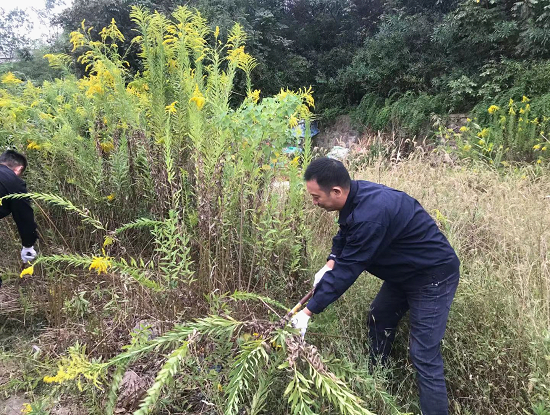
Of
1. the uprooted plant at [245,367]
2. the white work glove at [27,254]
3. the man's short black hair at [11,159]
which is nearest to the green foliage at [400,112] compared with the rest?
the man's short black hair at [11,159]

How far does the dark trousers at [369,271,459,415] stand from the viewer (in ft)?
6.59

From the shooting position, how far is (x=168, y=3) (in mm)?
12531

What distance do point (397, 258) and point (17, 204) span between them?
269cm

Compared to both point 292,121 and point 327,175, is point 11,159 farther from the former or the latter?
point 327,175

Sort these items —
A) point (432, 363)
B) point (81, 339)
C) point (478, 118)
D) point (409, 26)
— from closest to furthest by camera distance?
point (432, 363) < point (81, 339) < point (478, 118) < point (409, 26)

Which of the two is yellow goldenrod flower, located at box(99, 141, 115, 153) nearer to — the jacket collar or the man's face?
the man's face

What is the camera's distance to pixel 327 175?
206cm

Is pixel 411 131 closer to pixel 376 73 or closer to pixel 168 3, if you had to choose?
pixel 376 73

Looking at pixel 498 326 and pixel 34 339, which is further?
pixel 34 339

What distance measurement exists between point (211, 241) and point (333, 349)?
960 mm

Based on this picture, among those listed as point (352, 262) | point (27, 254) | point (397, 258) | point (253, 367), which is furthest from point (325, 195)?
point (27, 254)

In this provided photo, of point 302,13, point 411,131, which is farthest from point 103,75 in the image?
point 302,13

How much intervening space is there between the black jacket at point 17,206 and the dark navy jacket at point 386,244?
2.31 m

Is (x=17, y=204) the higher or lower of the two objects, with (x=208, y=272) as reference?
higher
